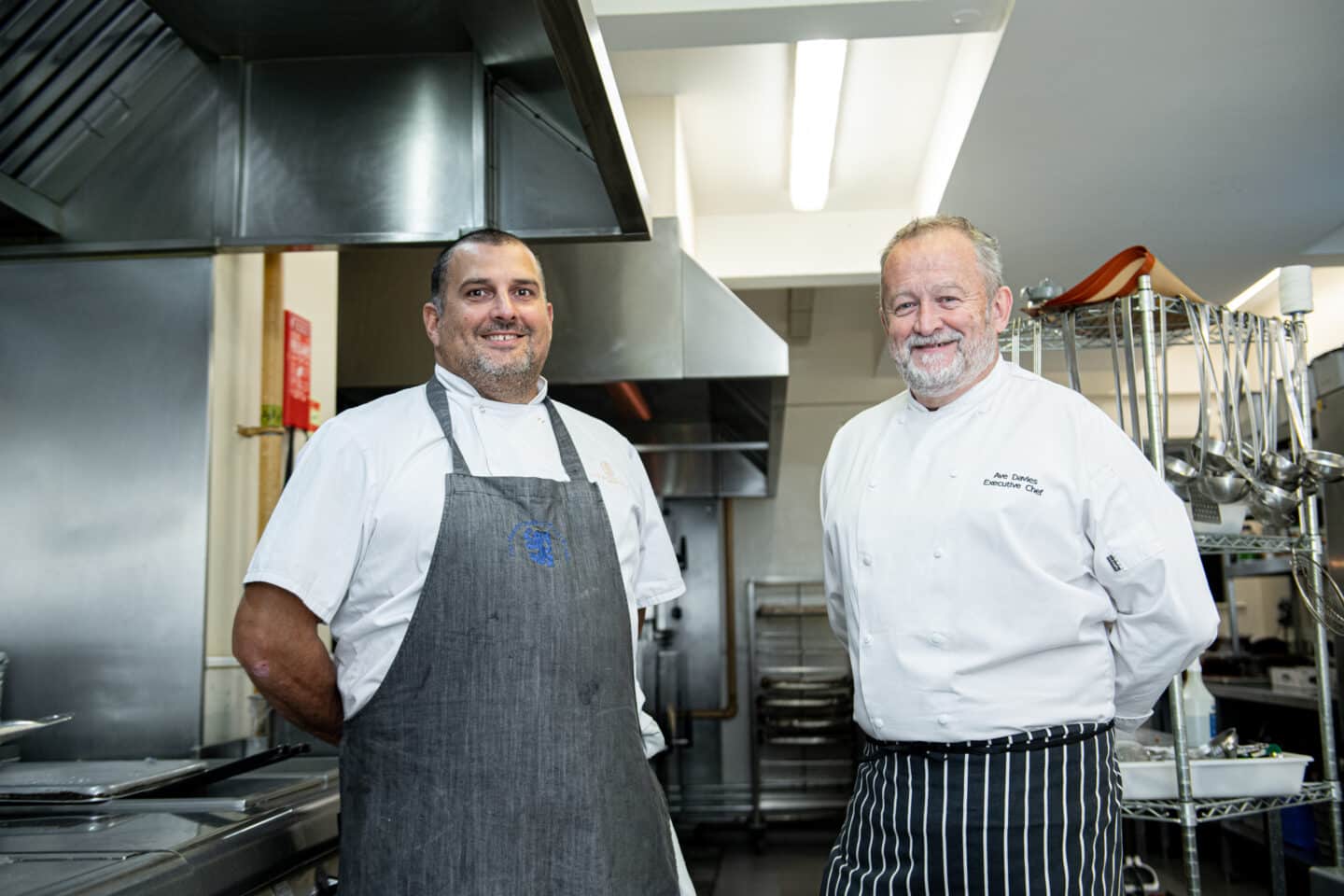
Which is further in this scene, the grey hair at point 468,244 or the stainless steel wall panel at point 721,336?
the stainless steel wall panel at point 721,336

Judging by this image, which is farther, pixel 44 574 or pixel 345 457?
pixel 44 574

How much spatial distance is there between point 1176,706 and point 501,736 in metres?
1.40

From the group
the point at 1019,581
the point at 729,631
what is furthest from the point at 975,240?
the point at 729,631

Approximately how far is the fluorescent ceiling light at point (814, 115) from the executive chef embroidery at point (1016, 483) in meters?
1.88

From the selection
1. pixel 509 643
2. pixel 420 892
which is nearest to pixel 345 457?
pixel 509 643

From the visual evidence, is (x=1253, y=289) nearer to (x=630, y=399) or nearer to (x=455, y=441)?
(x=630, y=399)

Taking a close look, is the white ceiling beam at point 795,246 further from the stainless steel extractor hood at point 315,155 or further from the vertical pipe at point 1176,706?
the stainless steel extractor hood at point 315,155

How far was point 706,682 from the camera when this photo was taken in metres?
6.73

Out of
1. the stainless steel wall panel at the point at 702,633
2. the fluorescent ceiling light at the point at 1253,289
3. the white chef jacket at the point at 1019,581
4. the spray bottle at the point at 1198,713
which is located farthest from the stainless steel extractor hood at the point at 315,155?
the stainless steel wall panel at the point at 702,633

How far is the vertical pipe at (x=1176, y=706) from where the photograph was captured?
206 centimetres

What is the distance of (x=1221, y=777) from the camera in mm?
2188

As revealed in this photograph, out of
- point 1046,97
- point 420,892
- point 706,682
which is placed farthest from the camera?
point 706,682

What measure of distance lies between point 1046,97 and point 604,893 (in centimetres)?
246

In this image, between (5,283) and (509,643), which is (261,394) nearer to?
(5,283)
